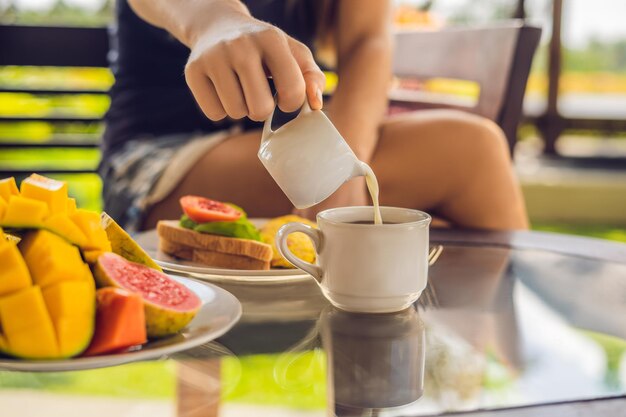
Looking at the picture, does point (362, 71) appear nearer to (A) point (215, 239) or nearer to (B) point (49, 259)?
(A) point (215, 239)

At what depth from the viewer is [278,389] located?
1.91 feet

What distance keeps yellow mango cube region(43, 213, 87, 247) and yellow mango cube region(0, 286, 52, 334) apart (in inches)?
2.6

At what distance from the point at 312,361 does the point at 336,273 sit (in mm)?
143

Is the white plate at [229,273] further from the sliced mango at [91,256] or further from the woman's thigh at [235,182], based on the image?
the woman's thigh at [235,182]

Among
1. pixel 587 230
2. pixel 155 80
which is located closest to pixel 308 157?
pixel 155 80

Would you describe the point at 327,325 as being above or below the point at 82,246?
below

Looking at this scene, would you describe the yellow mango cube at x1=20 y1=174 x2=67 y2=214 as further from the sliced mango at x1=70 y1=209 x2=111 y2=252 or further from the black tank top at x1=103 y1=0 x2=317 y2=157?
the black tank top at x1=103 y1=0 x2=317 y2=157

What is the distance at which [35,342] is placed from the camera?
1.86 feet

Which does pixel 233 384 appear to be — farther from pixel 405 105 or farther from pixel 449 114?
pixel 405 105

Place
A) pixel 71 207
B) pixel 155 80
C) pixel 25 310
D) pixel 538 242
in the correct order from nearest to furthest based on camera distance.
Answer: pixel 25 310 → pixel 71 207 → pixel 538 242 → pixel 155 80

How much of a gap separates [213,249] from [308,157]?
0.26 metres

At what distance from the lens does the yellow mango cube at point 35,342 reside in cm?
56

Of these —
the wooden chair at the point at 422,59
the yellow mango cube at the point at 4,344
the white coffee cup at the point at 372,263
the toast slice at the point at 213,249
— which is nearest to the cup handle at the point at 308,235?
the white coffee cup at the point at 372,263

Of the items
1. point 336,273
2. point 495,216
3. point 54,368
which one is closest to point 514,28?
point 495,216
